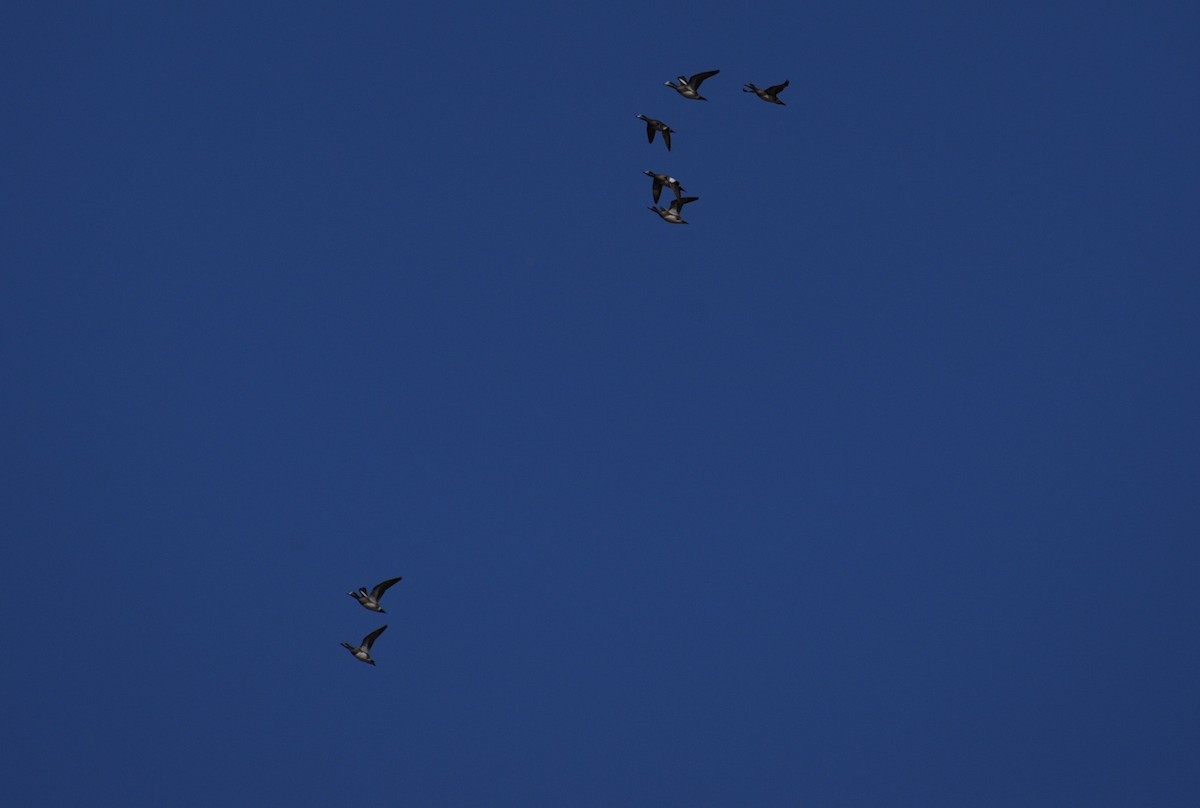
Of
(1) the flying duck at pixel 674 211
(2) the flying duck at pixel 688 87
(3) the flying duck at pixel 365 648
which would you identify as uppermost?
(2) the flying duck at pixel 688 87

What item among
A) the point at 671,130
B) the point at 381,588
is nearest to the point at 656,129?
the point at 671,130

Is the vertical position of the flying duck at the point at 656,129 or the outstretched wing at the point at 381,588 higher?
the flying duck at the point at 656,129

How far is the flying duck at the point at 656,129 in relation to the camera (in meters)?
82.5

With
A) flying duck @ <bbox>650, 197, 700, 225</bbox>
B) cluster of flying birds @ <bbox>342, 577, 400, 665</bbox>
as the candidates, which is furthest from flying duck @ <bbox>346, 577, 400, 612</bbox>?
Answer: flying duck @ <bbox>650, 197, 700, 225</bbox>

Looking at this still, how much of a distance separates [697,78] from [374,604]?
28.3m

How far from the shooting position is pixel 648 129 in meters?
82.9

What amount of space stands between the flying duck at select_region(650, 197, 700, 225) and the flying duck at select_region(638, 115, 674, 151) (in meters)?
2.82

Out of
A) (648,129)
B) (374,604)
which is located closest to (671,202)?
(648,129)

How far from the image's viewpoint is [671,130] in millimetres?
82500

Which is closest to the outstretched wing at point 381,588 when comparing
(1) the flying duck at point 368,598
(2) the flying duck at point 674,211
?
(1) the flying duck at point 368,598

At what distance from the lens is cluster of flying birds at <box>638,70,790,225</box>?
80.7 m

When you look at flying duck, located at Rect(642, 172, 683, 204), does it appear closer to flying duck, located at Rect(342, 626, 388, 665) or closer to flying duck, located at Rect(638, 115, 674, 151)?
flying duck, located at Rect(638, 115, 674, 151)

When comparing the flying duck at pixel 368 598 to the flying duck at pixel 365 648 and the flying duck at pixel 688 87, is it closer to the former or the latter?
the flying duck at pixel 365 648

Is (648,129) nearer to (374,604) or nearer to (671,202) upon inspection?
(671,202)
